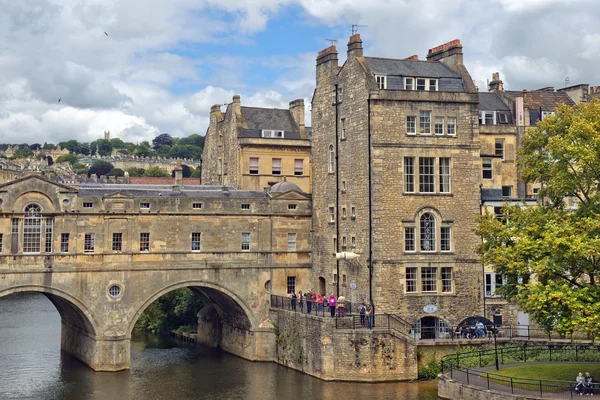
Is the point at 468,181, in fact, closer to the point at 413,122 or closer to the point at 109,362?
the point at 413,122

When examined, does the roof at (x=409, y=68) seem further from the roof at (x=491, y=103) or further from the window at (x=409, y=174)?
the window at (x=409, y=174)

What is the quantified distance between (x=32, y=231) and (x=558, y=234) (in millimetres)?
28168

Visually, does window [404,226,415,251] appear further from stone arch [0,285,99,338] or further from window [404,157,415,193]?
stone arch [0,285,99,338]

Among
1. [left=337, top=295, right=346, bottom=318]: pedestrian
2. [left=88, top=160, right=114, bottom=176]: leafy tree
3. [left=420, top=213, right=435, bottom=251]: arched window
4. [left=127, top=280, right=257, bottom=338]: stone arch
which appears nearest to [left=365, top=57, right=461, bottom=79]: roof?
[left=420, top=213, right=435, bottom=251]: arched window

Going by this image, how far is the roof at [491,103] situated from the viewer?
5286 cm

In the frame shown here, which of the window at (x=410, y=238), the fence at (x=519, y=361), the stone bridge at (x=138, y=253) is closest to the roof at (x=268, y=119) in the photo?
the stone bridge at (x=138, y=253)

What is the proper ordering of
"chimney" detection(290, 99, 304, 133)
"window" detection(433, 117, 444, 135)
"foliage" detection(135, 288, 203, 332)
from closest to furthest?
"window" detection(433, 117, 444, 135)
"foliage" detection(135, 288, 203, 332)
"chimney" detection(290, 99, 304, 133)

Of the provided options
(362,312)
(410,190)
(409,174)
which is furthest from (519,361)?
(409,174)

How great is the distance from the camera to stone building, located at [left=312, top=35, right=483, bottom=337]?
149ft

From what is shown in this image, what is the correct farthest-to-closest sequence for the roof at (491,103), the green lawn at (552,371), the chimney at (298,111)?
the chimney at (298,111), the roof at (491,103), the green lawn at (552,371)

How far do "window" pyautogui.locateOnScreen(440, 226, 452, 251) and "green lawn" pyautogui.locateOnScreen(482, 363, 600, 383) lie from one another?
31.8ft

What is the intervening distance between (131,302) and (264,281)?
813cm

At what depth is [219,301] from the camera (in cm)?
5344

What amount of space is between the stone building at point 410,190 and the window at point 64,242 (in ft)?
50.6
